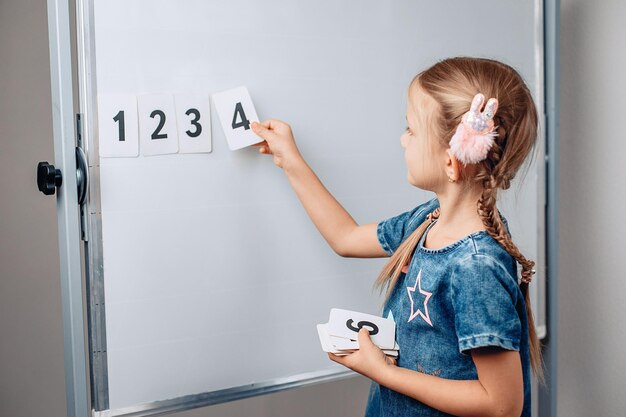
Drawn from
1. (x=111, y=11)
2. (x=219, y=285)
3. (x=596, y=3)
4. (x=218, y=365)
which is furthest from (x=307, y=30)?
(x=596, y=3)

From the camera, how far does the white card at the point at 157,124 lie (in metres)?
1.13

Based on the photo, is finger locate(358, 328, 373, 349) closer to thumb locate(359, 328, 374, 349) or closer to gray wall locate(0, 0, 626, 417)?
thumb locate(359, 328, 374, 349)

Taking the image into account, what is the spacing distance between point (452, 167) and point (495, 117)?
0.09 metres

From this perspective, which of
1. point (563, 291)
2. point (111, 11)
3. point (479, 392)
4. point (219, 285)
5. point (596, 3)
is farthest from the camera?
point (563, 291)

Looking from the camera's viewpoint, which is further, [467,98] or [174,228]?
[174,228]

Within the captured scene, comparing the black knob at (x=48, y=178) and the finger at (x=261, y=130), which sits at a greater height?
the finger at (x=261, y=130)

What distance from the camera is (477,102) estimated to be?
2.97 feet

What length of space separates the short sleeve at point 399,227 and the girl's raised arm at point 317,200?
0.06 ft

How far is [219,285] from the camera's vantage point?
1.24 m

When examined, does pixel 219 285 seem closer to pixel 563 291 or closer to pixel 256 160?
pixel 256 160

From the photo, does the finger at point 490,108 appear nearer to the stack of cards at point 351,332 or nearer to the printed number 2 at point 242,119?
the stack of cards at point 351,332

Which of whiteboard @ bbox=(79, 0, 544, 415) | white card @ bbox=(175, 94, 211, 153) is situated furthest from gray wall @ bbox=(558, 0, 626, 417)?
white card @ bbox=(175, 94, 211, 153)

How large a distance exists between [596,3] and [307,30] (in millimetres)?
860

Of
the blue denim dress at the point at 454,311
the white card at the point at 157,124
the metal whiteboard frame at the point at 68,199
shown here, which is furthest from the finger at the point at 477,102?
the metal whiteboard frame at the point at 68,199
